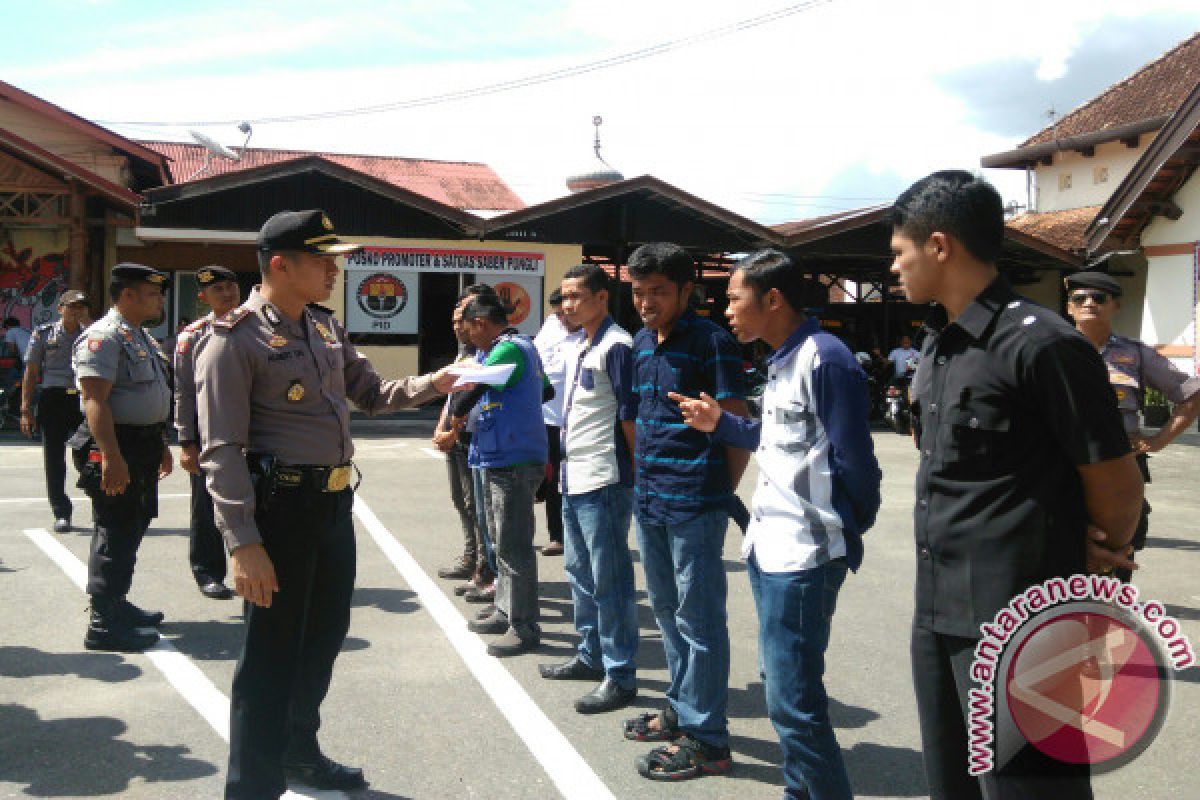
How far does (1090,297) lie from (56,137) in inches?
903

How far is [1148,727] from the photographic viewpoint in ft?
8.67

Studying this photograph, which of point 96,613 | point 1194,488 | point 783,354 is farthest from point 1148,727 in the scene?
point 1194,488

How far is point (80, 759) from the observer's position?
12.8 feet

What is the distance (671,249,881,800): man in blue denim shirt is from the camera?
3.11 m

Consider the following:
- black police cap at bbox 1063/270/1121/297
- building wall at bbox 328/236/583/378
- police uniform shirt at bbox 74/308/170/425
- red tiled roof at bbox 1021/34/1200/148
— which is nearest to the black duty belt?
police uniform shirt at bbox 74/308/170/425

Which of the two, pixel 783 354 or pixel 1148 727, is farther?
pixel 783 354

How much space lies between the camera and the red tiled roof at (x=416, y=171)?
29.7m

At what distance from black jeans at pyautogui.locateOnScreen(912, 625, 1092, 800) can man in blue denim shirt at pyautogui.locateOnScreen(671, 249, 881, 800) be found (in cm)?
54

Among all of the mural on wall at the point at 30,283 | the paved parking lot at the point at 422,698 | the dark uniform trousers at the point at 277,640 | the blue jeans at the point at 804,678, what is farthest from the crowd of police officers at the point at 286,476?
the mural on wall at the point at 30,283

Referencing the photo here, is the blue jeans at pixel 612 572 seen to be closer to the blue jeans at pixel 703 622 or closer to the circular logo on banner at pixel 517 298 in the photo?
the blue jeans at pixel 703 622

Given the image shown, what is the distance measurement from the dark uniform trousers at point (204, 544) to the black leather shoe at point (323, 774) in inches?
113

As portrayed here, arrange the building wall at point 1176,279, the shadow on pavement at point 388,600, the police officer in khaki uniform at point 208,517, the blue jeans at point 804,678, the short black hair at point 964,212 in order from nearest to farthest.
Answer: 1. the short black hair at point 964,212
2. the blue jeans at point 804,678
3. the shadow on pavement at point 388,600
4. the police officer in khaki uniform at point 208,517
5. the building wall at point 1176,279

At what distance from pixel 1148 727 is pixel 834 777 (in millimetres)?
895

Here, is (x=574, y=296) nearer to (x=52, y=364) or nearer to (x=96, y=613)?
(x=96, y=613)
